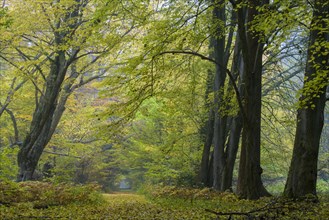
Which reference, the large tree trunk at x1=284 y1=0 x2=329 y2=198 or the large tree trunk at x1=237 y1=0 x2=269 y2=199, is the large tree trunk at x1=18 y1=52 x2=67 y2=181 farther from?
the large tree trunk at x1=284 y1=0 x2=329 y2=198

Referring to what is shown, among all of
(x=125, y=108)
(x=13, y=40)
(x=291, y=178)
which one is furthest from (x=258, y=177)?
(x=13, y=40)

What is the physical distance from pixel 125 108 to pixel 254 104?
2859 mm

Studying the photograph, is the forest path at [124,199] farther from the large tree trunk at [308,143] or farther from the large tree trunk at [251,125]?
the large tree trunk at [308,143]

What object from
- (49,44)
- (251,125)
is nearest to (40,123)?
(49,44)

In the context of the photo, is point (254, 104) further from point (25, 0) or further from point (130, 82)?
point (25, 0)

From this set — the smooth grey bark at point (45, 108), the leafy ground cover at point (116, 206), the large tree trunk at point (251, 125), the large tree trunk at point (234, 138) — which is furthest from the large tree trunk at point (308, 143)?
the smooth grey bark at point (45, 108)

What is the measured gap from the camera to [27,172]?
12469 millimetres

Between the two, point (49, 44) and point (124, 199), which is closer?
point (49, 44)

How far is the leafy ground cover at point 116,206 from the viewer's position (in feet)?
18.1

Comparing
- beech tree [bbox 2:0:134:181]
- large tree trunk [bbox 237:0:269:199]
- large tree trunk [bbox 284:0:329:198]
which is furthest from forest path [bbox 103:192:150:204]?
large tree trunk [bbox 284:0:329:198]

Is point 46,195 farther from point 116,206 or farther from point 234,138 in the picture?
point 234,138

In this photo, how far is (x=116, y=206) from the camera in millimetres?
8375

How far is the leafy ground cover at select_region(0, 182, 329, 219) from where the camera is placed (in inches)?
217

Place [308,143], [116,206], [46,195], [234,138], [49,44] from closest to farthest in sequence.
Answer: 1. [308,143]
2. [116,206]
3. [46,195]
4. [234,138]
5. [49,44]
